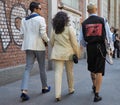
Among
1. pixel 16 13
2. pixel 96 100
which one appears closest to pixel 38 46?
pixel 96 100

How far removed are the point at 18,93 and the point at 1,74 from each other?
3.57 feet

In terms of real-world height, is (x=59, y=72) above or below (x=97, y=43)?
below

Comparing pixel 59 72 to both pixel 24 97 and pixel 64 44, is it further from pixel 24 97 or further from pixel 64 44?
pixel 24 97

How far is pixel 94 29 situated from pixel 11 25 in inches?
128

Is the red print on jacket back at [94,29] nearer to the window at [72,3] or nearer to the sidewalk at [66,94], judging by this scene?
the sidewalk at [66,94]

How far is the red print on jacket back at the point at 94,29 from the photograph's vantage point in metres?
7.73

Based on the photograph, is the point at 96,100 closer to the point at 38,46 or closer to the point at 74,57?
the point at 74,57

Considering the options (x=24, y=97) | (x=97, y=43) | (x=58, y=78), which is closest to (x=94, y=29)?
(x=97, y=43)

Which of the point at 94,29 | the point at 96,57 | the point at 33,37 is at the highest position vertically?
the point at 94,29

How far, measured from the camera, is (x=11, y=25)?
10344mm

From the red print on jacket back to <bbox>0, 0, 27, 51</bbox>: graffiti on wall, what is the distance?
2768 mm

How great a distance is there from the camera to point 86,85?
9711mm

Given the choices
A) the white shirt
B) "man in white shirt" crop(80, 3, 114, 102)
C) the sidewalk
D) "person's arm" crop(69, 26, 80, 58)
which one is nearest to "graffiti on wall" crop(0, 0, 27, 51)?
the sidewalk

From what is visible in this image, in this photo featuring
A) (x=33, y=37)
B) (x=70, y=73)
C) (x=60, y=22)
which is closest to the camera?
(x=60, y=22)
